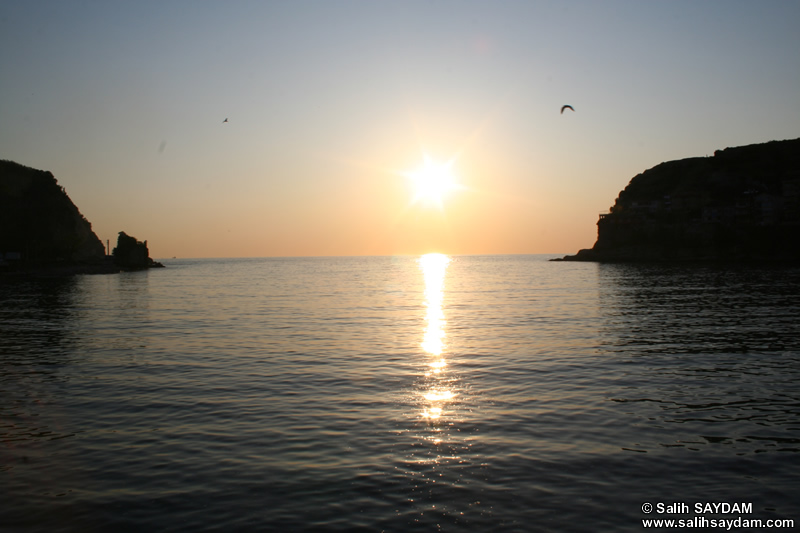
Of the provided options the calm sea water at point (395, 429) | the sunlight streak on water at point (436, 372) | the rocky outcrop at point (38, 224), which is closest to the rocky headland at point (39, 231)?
the rocky outcrop at point (38, 224)

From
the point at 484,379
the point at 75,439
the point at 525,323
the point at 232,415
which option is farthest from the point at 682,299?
the point at 75,439

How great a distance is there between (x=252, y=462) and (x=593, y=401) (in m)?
10.3

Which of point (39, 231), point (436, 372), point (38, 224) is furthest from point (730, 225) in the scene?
point (38, 224)

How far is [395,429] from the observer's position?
14703 millimetres

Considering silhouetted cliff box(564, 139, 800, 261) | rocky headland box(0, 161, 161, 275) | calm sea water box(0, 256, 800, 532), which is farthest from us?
silhouetted cliff box(564, 139, 800, 261)

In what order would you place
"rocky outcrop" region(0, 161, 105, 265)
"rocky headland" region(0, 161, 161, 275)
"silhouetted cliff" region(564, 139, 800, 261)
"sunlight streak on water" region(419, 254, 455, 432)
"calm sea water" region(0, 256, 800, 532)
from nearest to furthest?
1. "calm sea water" region(0, 256, 800, 532)
2. "sunlight streak on water" region(419, 254, 455, 432)
3. "rocky headland" region(0, 161, 161, 275)
4. "rocky outcrop" region(0, 161, 105, 265)
5. "silhouetted cliff" region(564, 139, 800, 261)

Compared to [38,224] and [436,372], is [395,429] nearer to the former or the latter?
[436,372]

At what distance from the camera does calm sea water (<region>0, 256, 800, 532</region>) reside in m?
10.1

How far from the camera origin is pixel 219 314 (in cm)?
4638

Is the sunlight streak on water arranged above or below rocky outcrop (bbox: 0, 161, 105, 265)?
below

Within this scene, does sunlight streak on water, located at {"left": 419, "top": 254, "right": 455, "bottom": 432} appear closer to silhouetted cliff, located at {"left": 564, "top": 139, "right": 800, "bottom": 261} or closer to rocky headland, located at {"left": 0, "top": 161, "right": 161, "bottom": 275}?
rocky headland, located at {"left": 0, "top": 161, "right": 161, "bottom": 275}

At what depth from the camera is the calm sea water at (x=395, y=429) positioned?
33.1 ft

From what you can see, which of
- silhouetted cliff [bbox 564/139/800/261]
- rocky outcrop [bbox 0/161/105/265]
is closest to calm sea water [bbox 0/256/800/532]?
rocky outcrop [bbox 0/161/105/265]

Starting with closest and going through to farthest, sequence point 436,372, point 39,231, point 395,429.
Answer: point 395,429 < point 436,372 < point 39,231
